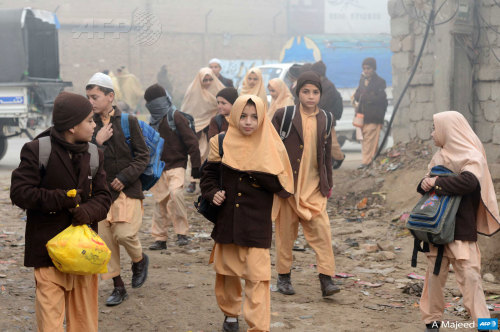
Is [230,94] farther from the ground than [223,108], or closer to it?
farther from the ground

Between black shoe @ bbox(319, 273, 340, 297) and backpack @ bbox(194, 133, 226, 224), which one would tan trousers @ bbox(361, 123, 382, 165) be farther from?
backpack @ bbox(194, 133, 226, 224)

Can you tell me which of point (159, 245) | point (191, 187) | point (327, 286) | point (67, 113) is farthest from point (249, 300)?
point (191, 187)

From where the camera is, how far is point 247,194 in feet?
14.6

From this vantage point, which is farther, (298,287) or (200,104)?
(200,104)

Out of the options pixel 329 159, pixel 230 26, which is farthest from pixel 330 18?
pixel 329 159

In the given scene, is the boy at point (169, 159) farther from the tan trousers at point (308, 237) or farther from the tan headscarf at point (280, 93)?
the tan headscarf at point (280, 93)

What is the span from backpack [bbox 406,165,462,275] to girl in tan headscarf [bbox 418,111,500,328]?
0.05 metres

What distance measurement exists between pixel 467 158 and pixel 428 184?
292 mm

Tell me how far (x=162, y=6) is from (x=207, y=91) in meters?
23.3

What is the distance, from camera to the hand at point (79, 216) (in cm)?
362

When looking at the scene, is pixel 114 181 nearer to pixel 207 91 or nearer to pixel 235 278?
pixel 235 278

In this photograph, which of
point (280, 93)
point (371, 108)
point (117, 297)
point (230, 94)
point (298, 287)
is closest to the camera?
point (117, 297)

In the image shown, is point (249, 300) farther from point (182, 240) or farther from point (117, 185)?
point (182, 240)

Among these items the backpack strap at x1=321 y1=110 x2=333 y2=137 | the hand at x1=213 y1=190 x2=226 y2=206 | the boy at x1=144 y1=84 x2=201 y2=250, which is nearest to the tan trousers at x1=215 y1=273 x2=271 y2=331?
the hand at x1=213 y1=190 x2=226 y2=206
